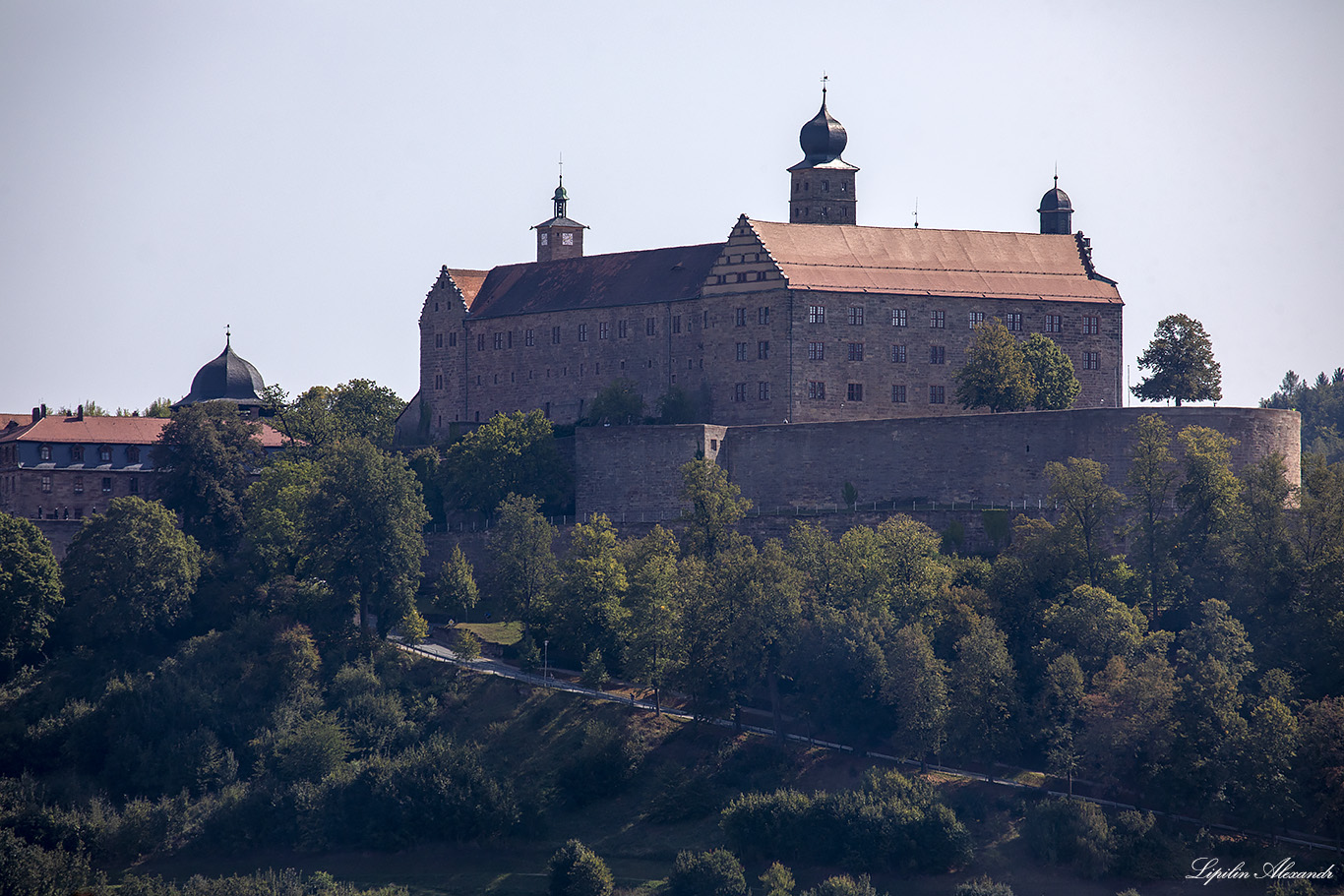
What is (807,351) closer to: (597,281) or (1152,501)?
(597,281)

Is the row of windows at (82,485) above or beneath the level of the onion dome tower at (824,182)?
beneath

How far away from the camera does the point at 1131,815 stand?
66.1m

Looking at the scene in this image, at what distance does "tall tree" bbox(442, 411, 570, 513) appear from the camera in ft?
312

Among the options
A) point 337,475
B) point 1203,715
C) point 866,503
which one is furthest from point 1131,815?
point 337,475

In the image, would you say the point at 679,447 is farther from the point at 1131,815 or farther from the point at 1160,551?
the point at 1131,815

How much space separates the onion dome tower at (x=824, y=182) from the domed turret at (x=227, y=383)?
31828mm

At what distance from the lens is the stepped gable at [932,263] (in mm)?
99625

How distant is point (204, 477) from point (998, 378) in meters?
35.7

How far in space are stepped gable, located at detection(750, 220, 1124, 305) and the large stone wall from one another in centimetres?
1078

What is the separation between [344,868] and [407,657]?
44.5 ft

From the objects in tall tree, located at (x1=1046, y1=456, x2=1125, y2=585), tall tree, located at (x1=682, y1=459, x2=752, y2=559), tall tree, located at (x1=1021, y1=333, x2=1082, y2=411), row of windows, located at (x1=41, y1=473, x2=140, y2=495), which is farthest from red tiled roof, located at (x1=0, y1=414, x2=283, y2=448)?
tall tree, located at (x1=1046, y1=456, x2=1125, y2=585)

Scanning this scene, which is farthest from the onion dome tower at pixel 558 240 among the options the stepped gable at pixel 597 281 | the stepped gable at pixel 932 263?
the stepped gable at pixel 932 263

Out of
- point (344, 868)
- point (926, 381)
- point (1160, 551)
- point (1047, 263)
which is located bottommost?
point (344, 868)

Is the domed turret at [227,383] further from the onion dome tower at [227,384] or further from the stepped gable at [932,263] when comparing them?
the stepped gable at [932,263]
